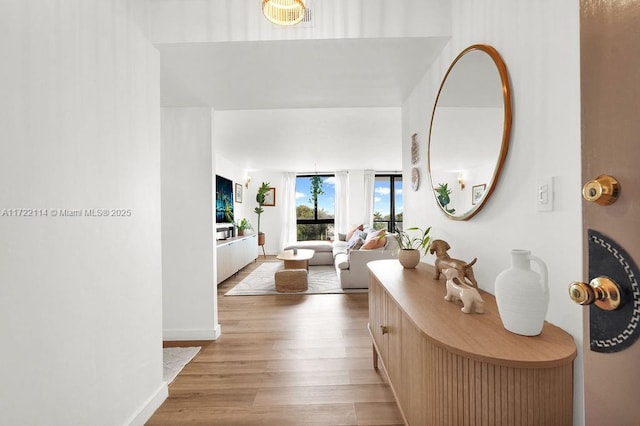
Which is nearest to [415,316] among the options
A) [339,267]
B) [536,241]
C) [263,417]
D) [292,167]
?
[536,241]

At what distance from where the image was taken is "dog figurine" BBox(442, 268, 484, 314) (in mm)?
1108

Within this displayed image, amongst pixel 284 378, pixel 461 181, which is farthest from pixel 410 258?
pixel 284 378

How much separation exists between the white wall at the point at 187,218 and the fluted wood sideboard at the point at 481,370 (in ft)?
7.25

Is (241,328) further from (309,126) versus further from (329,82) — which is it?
(309,126)

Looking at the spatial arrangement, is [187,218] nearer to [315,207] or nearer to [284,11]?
[284,11]

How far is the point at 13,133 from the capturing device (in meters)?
0.99

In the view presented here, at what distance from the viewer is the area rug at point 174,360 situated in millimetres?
2141

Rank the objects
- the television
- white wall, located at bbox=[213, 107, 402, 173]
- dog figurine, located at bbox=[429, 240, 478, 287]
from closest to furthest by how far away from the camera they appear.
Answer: dog figurine, located at bbox=[429, 240, 478, 287] → white wall, located at bbox=[213, 107, 402, 173] → the television

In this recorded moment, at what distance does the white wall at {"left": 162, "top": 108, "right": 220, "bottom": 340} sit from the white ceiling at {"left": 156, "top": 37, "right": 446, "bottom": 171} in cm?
24

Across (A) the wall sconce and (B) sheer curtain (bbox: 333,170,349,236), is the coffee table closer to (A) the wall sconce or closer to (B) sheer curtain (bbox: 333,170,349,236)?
(B) sheer curtain (bbox: 333,170,349,236)

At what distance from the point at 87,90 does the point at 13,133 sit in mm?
420

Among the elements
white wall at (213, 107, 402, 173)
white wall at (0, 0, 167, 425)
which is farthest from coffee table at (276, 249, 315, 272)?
white wall at (0, 0, 167, 425)

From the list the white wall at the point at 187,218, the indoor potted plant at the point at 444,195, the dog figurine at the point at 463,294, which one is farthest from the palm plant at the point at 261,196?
the dog figurine at the point at 463,294

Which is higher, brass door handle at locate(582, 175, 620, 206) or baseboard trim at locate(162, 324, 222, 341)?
brass door handle at locate(582, 175, 620, 206)
